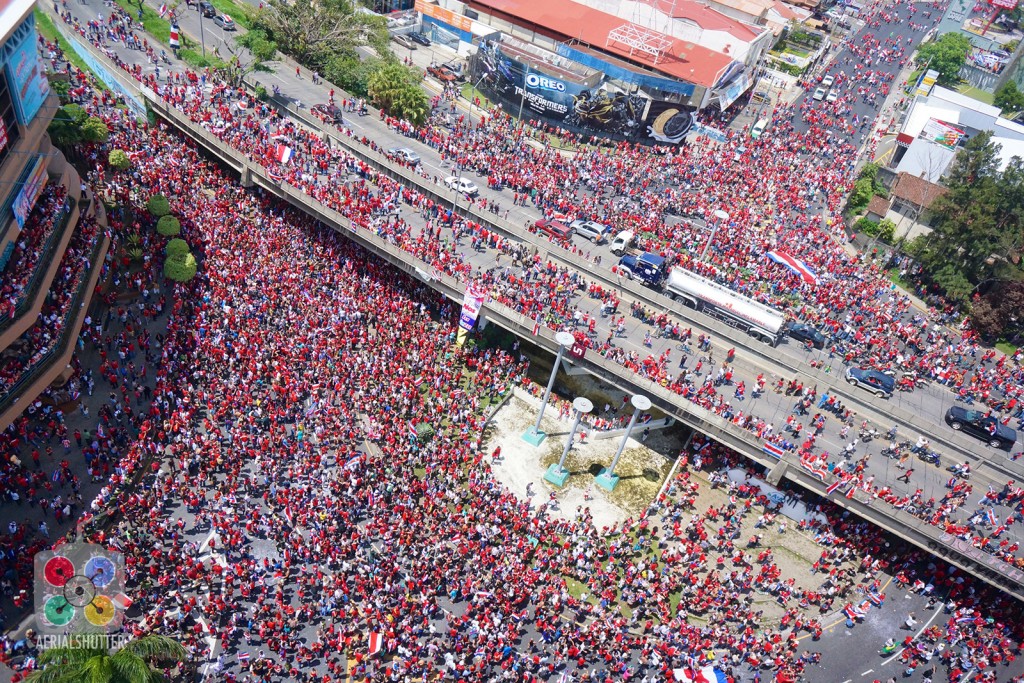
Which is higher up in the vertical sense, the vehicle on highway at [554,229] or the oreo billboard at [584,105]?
the oreo billboard at [584,105]

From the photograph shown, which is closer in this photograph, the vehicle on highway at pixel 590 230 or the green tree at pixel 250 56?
the vehicle on highway at pixel 590 230

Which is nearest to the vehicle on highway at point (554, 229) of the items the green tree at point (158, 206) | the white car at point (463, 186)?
the white car at point (463, 186)

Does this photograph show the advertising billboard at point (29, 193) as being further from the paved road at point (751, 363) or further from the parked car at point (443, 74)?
the parked car at point (443, 74)

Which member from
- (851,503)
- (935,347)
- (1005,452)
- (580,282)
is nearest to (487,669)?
(851,503)

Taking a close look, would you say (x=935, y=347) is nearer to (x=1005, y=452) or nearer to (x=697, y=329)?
(x=1005, y=452)

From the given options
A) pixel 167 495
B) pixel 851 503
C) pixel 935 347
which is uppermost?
pixel 935 347

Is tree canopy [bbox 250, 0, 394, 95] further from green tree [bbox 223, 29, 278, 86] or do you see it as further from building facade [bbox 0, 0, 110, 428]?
building facade [bbox 0, 0, 110, 428]

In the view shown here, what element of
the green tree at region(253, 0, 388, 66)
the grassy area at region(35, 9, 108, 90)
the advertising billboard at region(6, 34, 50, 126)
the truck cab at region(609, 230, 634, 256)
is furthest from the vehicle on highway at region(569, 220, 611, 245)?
the grassy area at region(35, 9, 108, 90)

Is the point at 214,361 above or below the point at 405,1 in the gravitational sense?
below
